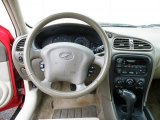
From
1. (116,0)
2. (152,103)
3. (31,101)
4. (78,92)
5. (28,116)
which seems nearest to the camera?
(78,92)

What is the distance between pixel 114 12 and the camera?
204cm

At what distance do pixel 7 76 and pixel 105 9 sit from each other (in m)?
0.96

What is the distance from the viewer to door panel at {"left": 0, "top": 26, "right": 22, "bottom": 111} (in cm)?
193

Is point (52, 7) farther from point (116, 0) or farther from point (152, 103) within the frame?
point (152, 103)

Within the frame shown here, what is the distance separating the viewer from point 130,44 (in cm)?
167

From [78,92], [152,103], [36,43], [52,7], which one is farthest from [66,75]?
[152,103]

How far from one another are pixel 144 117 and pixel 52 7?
107 cm

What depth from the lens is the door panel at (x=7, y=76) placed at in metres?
1.93

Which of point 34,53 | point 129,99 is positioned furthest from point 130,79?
point 34,53

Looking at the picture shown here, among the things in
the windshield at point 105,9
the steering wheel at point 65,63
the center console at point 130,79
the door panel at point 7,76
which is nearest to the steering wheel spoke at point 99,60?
the steering wheel at point 65,63

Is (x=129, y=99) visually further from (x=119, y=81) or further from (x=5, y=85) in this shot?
(x=5, y=85)

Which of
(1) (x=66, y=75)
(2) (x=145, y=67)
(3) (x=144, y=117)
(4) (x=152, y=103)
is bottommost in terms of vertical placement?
(4) (x=152, y=103)

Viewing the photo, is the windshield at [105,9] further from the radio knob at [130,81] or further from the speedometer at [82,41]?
the radio knob at [130,81]

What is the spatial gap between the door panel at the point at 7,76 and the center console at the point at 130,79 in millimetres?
814
